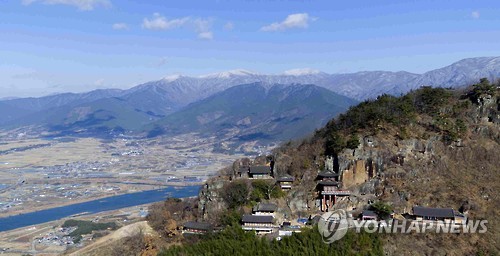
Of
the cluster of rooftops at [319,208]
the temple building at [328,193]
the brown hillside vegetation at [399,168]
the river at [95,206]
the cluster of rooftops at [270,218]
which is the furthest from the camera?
the river at [95,206]

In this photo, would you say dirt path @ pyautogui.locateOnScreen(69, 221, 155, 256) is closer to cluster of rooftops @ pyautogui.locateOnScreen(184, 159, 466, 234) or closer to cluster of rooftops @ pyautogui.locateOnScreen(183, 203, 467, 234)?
cluster of rooftops @ pyautogui.locateOnScreen(183, 203, 467, 234)

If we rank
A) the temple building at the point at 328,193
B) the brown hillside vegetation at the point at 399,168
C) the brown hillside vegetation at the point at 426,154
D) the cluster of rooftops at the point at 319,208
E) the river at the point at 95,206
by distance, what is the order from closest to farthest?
the brown hillside vegetation at the point at 426,154 < the cluster of rooftops at the point at 319,208 < the brown hillside vegetation at the point at 399,168 < the temple building at the point at 328,193 < the river at the point at 95,206

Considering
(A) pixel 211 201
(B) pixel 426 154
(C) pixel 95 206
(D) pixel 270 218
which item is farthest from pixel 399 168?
(C) pixel 95 206

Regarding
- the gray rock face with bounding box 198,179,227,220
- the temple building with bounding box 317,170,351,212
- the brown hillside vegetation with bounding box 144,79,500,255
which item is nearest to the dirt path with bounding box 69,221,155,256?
the brown hillside vegetation with bounding box 144,79,500,255

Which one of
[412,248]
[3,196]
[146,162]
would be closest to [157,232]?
[412,248]

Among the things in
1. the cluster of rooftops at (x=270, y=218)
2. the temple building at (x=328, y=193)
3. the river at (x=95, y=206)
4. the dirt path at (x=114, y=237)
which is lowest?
the river at (x=95, y=206)

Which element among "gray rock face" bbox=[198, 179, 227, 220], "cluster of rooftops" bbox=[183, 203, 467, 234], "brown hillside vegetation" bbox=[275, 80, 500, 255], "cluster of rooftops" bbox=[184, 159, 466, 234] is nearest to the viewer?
"brown hillside vegetation" bbox=[275, 80, 500, 255]

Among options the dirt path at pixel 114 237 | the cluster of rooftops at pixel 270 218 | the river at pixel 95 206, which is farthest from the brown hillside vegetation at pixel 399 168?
the river at pixel 95 206

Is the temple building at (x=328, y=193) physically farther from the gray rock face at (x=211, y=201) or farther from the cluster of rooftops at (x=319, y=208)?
the gray rock face at (x=211, y=201)

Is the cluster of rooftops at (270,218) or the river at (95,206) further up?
the cluster of rooftops at (270,218)
